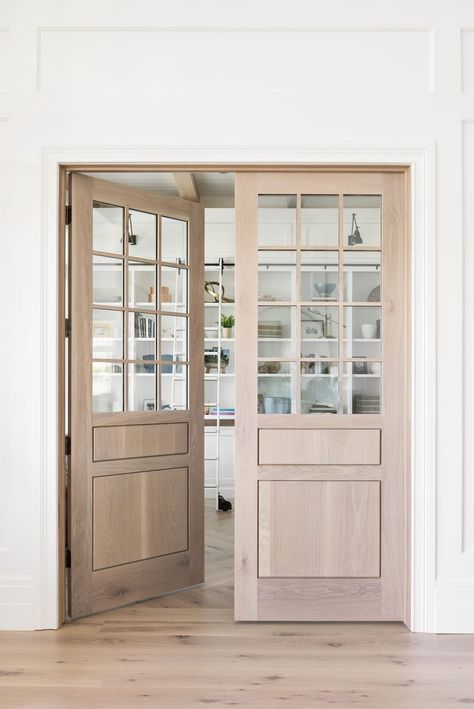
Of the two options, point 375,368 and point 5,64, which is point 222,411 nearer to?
point 375,368

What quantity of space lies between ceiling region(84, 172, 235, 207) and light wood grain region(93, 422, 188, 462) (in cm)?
235

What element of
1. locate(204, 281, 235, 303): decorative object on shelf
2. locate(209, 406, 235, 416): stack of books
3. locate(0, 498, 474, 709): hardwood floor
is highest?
locate(204, 281, 235, 303): decorative object on shelf

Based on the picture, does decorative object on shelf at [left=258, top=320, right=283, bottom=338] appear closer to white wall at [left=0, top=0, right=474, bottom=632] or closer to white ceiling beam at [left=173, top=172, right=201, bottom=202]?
white wall at [left=0, top=0, right=474, bottom=632]

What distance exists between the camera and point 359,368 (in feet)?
9.95

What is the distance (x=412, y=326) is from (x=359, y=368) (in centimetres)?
33

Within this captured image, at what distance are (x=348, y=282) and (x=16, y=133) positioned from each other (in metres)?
1.81

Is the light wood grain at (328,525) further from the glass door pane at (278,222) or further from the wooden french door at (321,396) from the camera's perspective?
the glass door pane at (278,222)

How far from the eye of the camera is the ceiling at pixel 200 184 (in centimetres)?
528

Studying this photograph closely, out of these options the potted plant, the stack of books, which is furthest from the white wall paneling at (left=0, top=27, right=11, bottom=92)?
the stack of books

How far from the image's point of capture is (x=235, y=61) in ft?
9.62

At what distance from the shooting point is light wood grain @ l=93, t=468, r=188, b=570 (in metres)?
3.09

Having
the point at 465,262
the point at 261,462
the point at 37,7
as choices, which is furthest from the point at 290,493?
the point at 37,7

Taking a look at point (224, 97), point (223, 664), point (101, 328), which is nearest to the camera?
point (223, 664)

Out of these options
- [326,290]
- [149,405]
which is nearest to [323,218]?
[326,290]
